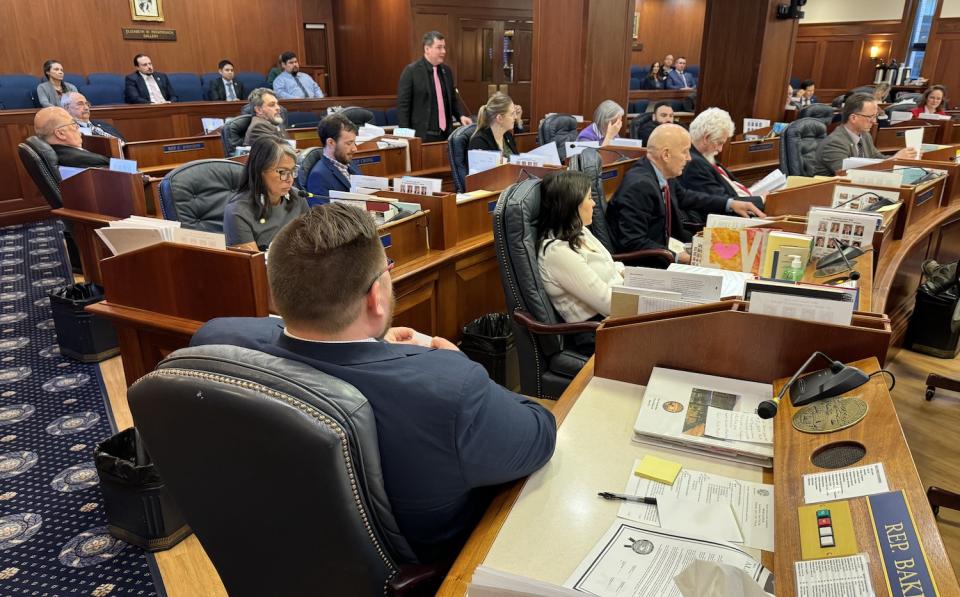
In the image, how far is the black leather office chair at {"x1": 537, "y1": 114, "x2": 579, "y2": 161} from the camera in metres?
5.57

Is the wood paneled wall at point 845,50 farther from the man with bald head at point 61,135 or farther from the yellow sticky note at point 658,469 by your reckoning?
the yellow sticky note at point 658,469

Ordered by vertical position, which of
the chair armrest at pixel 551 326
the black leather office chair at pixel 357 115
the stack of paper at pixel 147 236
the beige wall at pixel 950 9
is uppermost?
the beige wall at pixel 950 9

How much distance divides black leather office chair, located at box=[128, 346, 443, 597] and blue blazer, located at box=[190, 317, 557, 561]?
55 mm

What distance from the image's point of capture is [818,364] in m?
1.49

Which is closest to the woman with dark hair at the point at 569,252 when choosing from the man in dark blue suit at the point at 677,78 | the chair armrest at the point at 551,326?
the chair armrest at the point at 551,326

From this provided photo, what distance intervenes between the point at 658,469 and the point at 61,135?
4.50m

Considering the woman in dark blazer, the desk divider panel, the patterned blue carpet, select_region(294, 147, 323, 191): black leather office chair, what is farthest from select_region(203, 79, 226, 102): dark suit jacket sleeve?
the desk divider panel

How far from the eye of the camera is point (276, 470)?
3.30 ft

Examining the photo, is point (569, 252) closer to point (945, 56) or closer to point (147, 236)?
point (147, 236)

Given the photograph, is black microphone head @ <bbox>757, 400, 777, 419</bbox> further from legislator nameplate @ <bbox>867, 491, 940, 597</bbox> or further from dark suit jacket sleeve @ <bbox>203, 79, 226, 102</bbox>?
dark suit jacket sleeve @ <bbox>203, 79, 226, 102</bbox>

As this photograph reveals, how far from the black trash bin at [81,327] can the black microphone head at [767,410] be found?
3238mm

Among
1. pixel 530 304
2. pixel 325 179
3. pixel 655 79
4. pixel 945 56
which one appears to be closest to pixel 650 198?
pixel 530 304

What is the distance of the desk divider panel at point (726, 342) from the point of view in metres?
1.47

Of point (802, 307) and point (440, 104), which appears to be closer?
point (802, 307)
